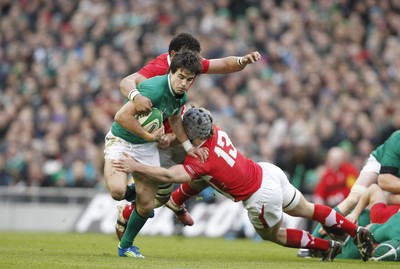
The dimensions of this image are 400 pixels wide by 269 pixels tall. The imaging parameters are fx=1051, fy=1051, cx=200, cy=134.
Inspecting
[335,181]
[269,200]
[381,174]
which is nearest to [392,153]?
[381,174]

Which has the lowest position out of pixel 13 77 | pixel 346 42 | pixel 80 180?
pixel 80 180

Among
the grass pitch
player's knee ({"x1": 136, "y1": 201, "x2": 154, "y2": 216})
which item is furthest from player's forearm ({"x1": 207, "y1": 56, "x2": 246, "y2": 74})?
the grass pitch

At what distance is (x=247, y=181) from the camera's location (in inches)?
455

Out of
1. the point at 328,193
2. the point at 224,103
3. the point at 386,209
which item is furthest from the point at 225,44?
the point at 386,209

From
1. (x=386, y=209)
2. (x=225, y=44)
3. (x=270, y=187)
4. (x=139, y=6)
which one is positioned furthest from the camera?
(x=139, y=6)

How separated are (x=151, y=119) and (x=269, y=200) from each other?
159cm

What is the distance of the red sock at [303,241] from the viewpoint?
1187 centimetres

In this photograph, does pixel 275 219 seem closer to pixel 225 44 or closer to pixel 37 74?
pixel 225 44

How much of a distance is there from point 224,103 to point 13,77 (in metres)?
5.52

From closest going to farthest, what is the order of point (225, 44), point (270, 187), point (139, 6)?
point (270, 187) < point (225, 44) < point (139, 6)

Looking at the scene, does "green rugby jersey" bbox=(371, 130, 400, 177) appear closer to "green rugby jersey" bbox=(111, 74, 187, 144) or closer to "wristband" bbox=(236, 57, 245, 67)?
"wristband" bbox=(236, 57, 245, 67)

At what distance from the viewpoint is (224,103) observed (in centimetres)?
2209

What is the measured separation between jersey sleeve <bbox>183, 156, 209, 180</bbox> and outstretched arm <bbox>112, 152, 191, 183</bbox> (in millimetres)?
46

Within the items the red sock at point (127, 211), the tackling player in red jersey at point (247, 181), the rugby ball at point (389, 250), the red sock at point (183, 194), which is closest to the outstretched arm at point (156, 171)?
the tackling player in red jersey at point (247, 181)
